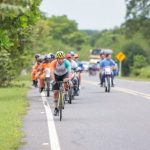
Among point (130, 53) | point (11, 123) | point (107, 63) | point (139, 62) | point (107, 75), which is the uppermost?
point (107, 63)

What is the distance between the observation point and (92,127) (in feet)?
56.2

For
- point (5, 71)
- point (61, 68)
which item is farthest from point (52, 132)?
point (5, 71)

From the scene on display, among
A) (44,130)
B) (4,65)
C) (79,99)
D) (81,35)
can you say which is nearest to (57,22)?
(81,35)

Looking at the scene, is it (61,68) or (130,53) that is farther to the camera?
(130,53)

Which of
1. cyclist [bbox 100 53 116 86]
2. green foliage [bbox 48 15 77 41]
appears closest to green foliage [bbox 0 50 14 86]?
cyclist [bbox 100 53 116 86]

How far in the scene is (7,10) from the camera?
8.38 metres

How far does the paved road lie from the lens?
1388cm

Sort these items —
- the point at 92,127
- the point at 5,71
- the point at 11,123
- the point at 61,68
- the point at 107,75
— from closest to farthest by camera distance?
the point at 92,127
the point at 11,123
the point at 61,68
the point at 107,75
the point at 5,71

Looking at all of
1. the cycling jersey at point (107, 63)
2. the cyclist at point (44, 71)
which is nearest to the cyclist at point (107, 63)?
the cycling jersey at point (107, 63)

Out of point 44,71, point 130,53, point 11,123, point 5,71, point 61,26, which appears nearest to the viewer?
point 11,123

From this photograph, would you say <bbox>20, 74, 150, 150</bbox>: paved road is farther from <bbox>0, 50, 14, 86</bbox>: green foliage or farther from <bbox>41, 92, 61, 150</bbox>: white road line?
<bbox>0, 50, 14, 86</bbox>: green foliage

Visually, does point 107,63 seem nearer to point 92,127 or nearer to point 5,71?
point 5,71

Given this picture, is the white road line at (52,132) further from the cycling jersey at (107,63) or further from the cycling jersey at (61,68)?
the cycling jersey at (107,63)

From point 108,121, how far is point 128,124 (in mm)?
1026
